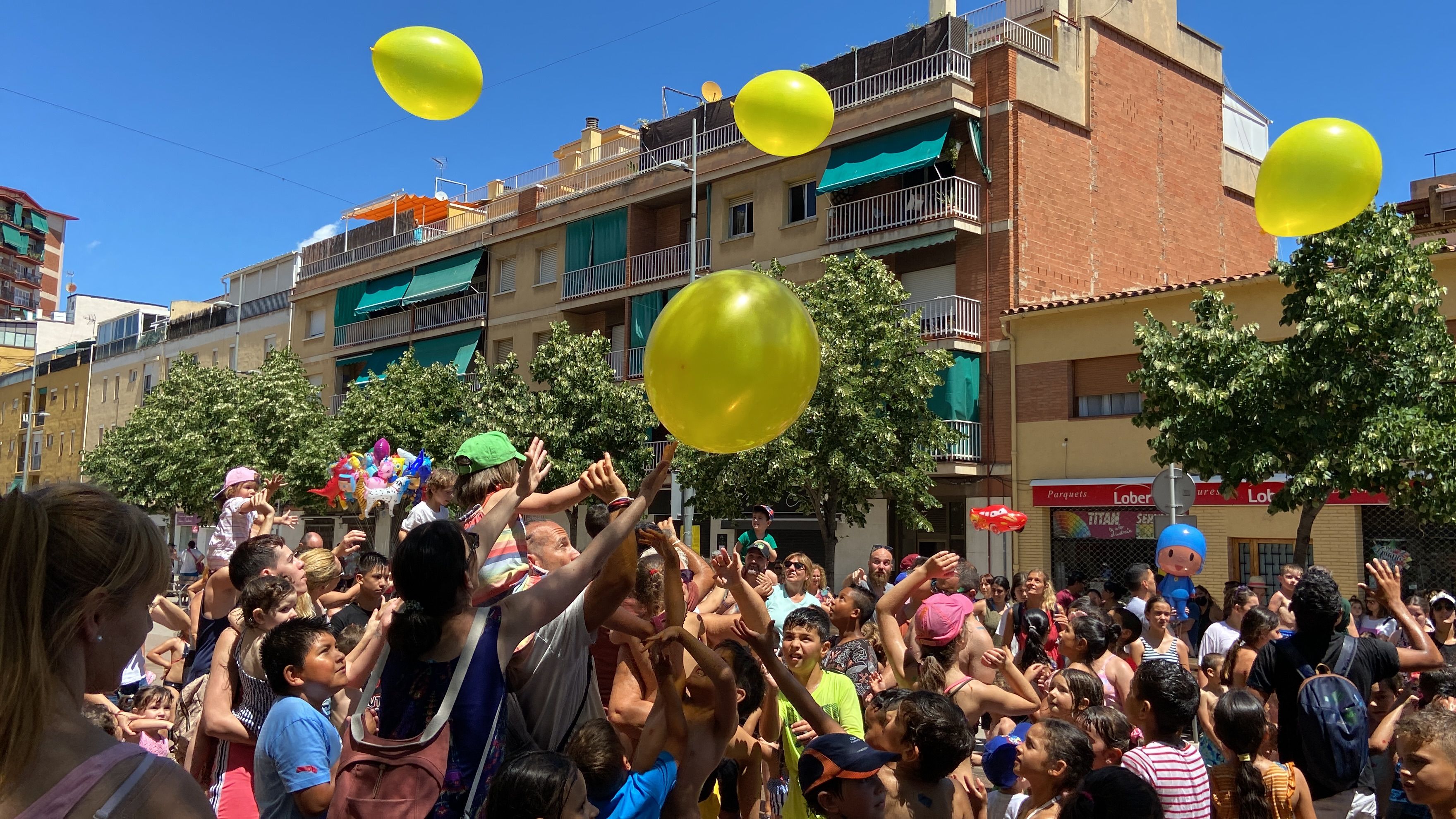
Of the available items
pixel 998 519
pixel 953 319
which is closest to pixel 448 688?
pixel 998 519

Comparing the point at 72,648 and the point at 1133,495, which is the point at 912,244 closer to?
the point at 1133,495

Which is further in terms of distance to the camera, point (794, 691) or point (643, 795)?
point (794, 691)

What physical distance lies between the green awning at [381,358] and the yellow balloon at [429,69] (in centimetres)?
2962

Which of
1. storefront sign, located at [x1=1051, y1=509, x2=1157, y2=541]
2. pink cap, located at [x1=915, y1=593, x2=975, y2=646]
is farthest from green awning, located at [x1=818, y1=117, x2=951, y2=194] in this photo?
pink cap, located at [x1=915, y1=593, x2=975, y2=646]

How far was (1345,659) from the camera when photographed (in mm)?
4871

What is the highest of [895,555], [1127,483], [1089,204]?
[1089,204]

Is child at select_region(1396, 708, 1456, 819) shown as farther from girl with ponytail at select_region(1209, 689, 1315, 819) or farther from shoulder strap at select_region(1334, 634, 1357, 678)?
shoulder strap at select_region(1334, 634, 1357, 678)

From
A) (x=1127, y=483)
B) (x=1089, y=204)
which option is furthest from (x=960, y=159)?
(x=1127, y=483)

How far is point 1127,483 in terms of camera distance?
20281 millimetres

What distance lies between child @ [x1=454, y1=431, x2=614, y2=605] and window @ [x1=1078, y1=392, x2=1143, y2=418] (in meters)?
18.0

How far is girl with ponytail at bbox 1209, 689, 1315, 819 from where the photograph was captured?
3818 millimetres

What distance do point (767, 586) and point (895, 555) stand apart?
1754 centimetres

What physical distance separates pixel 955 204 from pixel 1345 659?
60.4ft

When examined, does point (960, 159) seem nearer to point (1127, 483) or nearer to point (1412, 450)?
point (1127, 483)
